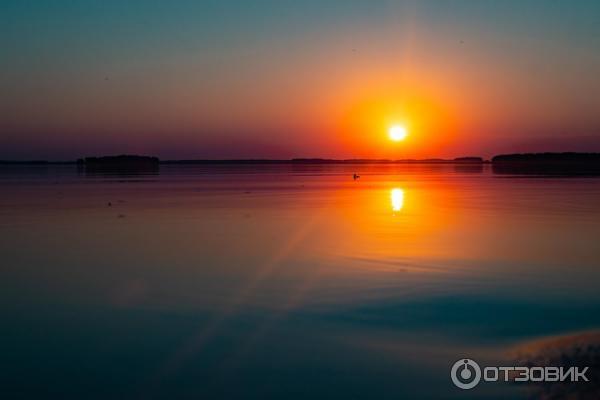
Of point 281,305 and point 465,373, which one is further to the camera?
point 281,305

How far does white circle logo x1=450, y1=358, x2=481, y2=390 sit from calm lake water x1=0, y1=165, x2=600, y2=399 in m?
0.14

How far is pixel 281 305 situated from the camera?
436 inches

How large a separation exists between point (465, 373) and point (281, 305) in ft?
13.7

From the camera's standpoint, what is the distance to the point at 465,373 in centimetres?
762

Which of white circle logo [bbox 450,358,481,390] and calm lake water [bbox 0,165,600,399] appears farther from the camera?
calm lake water [bbox 0,165,600,399]

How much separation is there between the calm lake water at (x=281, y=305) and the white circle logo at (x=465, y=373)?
14 cm

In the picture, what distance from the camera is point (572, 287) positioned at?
12133mm

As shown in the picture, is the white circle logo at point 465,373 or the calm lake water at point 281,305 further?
the calm lake water at point 281,305

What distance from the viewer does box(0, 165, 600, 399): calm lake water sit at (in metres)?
7.63

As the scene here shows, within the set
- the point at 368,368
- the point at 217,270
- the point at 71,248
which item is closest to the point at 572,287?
the point at 368,368

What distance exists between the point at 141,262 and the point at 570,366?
10.7 meters

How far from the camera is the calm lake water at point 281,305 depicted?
7.63m

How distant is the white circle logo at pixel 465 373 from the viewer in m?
7.34

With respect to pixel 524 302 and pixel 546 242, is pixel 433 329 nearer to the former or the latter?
pixel 524 302
